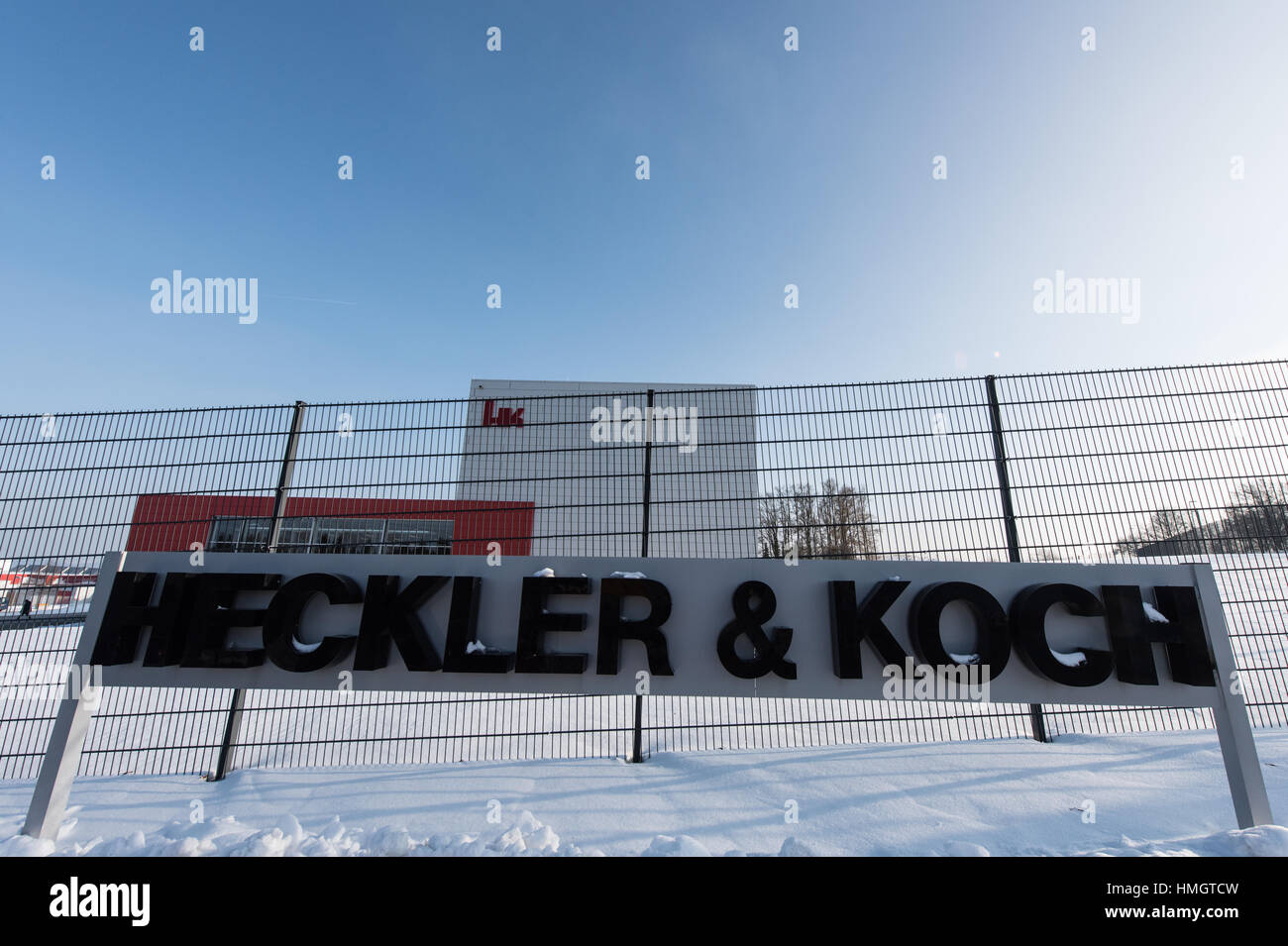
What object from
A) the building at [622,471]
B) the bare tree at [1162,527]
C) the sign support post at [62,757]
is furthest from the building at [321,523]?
the bare tree at [1162,527]

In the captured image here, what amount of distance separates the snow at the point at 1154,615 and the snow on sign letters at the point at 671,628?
20 mm

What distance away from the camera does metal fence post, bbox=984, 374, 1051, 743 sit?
4.69 metres

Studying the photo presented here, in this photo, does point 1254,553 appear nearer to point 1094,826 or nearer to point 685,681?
point 1094,826

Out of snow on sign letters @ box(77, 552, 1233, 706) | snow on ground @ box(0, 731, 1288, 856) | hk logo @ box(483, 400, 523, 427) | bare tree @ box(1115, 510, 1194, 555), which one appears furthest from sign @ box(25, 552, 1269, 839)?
hk logo @ box(483, 400, 523, 427)

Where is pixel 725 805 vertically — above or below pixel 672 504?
below

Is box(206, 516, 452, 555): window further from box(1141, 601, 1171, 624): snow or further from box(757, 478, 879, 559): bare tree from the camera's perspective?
box(1141, 601, 1171, 624): snow

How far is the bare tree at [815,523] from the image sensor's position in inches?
183

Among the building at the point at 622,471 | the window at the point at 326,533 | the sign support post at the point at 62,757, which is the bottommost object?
the sign support post at the point at 62,757

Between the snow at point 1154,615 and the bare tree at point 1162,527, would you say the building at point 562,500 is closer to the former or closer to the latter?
the snow at point 1154,615

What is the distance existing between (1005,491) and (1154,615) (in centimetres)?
162

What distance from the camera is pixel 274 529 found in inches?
187

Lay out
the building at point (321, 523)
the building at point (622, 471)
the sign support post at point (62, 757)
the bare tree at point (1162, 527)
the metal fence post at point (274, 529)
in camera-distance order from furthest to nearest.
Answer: the building at point (622, 471)
the building at point (321, 523)
the bare tree at point (1162, 527)
the metal fence post at point (274, 529)
the sign support post at point (62, 757)

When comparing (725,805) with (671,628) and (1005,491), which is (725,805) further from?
(1005,491)

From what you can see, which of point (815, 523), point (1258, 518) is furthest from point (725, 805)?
point (1258, 518)
